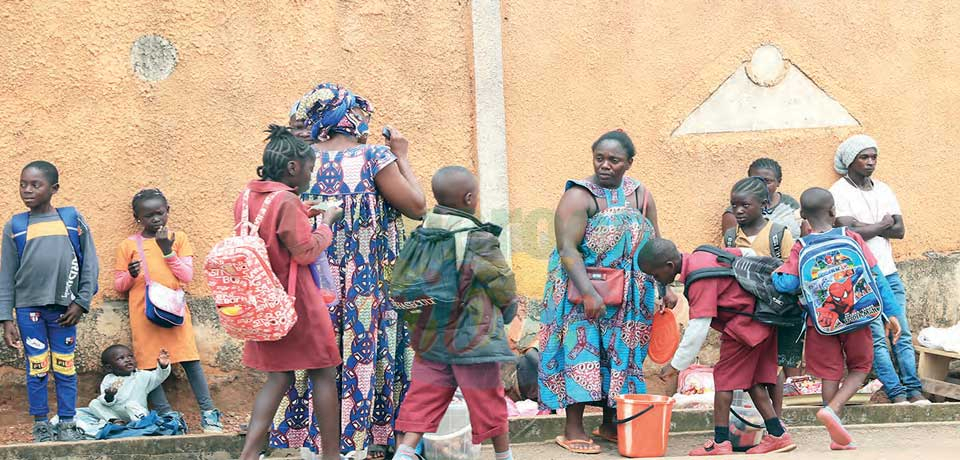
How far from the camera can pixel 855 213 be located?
7.80 meters

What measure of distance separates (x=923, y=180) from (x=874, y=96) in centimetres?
73

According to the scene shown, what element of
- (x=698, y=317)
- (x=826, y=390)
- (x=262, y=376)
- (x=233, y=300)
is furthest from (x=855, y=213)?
(x=233, y=300)

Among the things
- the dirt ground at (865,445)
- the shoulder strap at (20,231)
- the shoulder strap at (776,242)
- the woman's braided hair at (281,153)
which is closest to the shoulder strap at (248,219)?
the woman's braided hair at (281,153)

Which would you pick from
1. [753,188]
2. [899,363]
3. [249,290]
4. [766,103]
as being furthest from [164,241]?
[899,363]

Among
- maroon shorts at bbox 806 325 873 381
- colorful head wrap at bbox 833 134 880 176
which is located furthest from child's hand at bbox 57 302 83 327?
colorful head wrap at bbox 833 134 880 176

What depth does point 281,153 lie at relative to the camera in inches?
194

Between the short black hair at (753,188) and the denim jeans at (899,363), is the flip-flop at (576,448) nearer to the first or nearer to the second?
the short black hair at (753,188)

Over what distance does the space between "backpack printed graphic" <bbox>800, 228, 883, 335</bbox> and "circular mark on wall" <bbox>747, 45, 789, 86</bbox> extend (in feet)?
8.71

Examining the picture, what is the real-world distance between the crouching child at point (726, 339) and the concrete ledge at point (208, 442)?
2.39 feet

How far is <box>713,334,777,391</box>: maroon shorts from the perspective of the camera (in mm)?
5801

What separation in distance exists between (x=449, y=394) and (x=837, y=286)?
2.04 m

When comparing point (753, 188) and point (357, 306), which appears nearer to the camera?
point (357, 306)

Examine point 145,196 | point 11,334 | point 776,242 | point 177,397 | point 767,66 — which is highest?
point 767,66

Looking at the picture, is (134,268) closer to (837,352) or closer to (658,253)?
(658,253)
